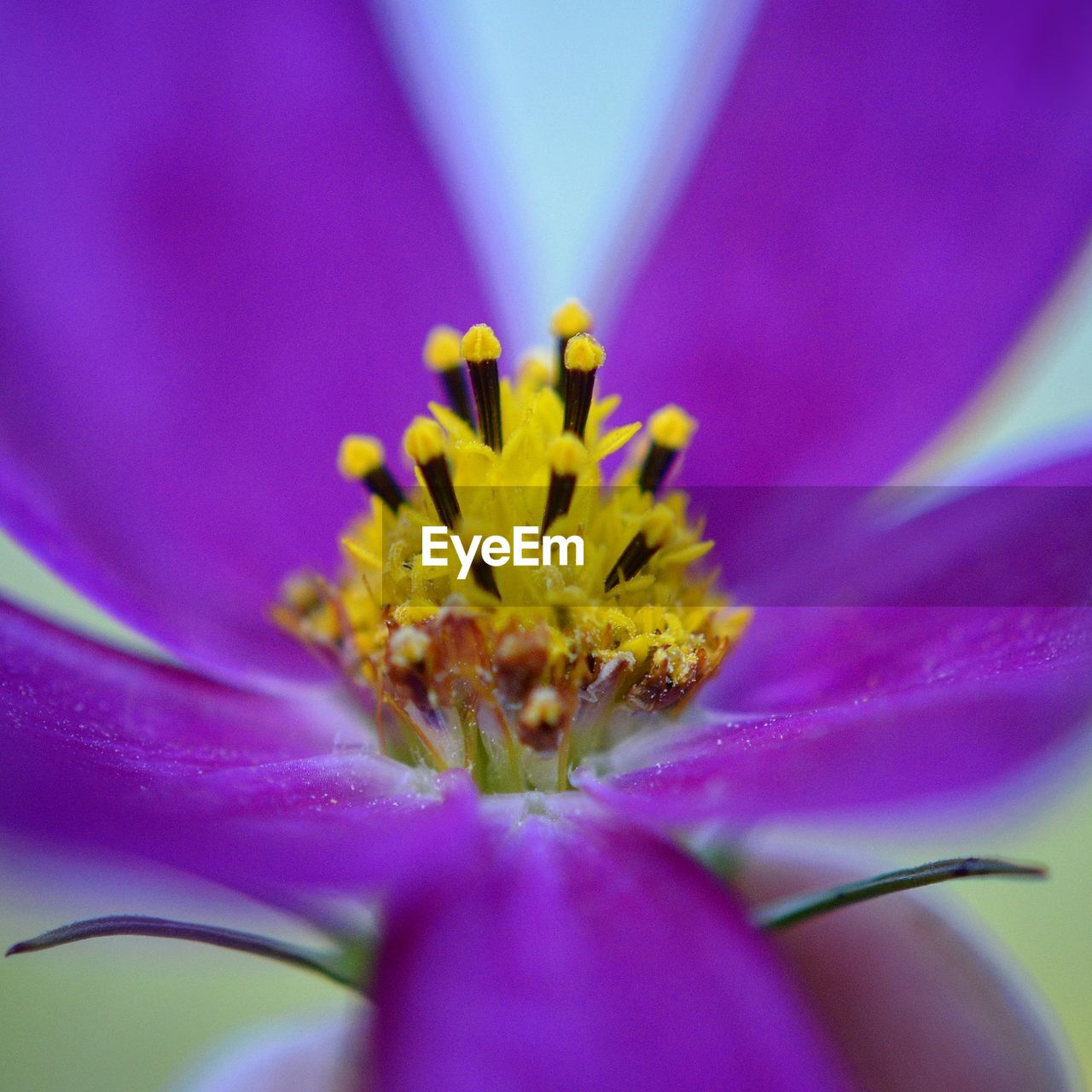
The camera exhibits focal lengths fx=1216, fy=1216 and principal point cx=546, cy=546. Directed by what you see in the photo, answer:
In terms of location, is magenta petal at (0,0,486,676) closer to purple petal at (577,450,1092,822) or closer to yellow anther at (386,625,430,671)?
yellow anther at (386,625,430,671)

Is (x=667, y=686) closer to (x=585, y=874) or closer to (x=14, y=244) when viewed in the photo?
(x=585, y=874)

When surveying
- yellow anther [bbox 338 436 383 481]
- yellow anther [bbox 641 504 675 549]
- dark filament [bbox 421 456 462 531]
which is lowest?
yellow anther [bbox 641 504 675 549]

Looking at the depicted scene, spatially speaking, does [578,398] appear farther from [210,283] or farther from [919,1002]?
[919,1002]

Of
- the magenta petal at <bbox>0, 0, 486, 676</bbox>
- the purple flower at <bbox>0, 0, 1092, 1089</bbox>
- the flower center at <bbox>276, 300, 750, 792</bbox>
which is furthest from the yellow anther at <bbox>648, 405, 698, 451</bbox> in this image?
the magenta petal at <bbox>0, 0, 486, 676</bbox>

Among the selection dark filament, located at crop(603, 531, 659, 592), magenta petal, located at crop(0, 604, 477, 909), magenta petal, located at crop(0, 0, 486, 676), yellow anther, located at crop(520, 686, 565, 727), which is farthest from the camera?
magenta petal, located at crop(0, 0, 486, 676)

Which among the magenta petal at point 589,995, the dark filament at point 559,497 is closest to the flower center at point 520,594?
the dark filament at point 559,497

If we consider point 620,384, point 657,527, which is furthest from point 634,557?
point 620,384
